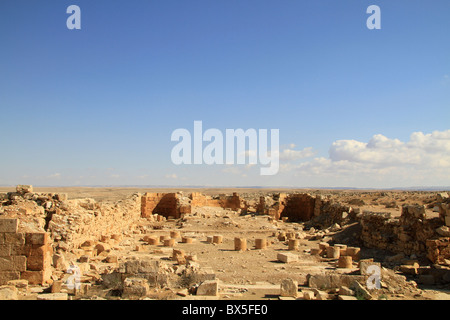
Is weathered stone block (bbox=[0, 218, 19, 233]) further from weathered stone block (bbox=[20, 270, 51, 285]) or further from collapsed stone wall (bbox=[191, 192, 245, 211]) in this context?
collapsed stone wall (bbox=[191, 192, 245, 211])

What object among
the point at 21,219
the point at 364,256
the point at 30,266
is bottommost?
the point at 364,256

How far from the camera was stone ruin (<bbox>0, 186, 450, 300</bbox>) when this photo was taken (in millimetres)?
8172

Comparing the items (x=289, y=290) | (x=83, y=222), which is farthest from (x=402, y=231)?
(x=83, y=222)

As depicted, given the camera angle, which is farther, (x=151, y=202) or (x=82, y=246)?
(x=151, y=202)

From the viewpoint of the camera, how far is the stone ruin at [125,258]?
8172 millimetres

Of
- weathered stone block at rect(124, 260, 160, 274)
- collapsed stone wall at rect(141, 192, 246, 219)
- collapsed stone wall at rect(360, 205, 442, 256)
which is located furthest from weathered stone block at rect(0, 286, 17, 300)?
collapsed stone wall at rect(141, 192, 246, 219)

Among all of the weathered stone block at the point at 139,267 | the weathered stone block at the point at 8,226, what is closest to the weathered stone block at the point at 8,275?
the weathered stone block at the point at 8,226

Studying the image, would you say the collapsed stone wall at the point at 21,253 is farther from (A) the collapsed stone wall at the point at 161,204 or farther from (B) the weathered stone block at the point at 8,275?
(A) the collapsed stone wall at the point at 161,204

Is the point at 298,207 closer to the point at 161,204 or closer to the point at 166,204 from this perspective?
the point at 166,204

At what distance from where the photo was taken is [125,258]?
40.2 ft
